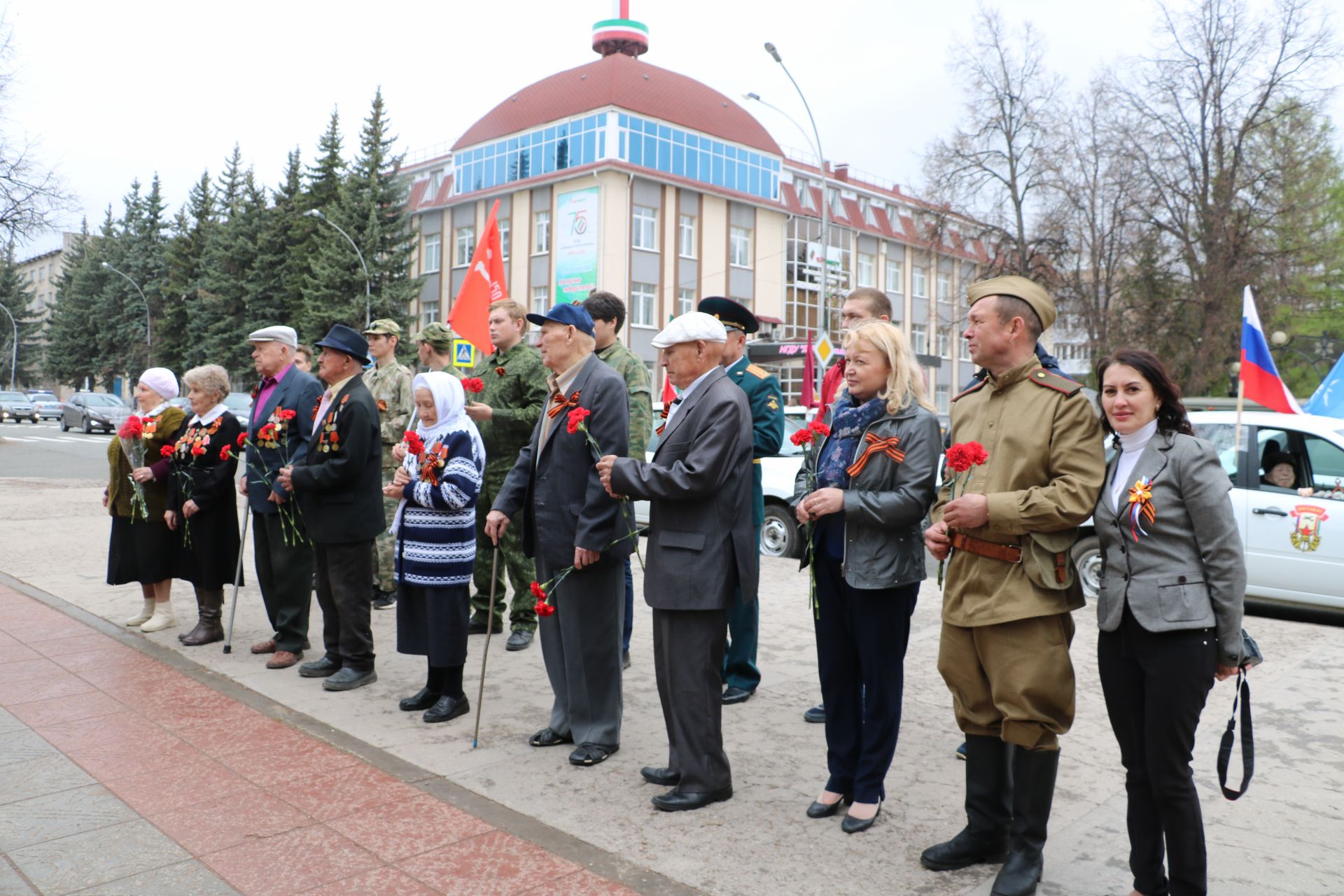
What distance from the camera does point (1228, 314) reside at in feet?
83.8

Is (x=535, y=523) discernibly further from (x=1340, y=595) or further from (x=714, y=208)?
(x=714, y=208)

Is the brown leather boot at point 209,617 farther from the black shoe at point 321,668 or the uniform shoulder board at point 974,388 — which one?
the uniform shoulder board at point 974,388

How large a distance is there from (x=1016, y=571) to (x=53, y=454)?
30.5 meters

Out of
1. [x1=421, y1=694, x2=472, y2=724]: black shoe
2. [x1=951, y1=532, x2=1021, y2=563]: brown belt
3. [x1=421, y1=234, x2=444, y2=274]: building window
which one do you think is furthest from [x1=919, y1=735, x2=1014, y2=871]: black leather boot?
[x1=421, y1=234, x2=444, y2=274]: building window

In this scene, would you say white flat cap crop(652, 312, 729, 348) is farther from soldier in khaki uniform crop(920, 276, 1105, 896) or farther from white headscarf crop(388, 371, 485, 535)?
white headscarf crop(388, 371, 485, 535)

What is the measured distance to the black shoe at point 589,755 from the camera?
467 centimetres

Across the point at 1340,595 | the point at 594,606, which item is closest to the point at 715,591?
the point at 594,606

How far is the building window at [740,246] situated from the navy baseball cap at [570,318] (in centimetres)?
4421

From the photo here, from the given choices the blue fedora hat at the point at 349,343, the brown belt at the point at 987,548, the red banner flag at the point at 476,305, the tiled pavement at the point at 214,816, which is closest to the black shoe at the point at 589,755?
the tiled pavement at the point at 214,816

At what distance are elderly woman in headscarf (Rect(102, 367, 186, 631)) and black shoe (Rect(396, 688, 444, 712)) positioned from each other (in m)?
2.75

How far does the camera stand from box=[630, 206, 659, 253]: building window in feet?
147

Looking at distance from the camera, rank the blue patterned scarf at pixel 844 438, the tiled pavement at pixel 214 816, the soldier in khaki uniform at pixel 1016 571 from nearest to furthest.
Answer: the soldier in khaki uniform at pixel 1016 571 < the tiled pavement at pixel 214 816 < the blue patterned scarf at pixel 844 438

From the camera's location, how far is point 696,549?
412cm

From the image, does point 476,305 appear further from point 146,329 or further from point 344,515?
point 146,329
